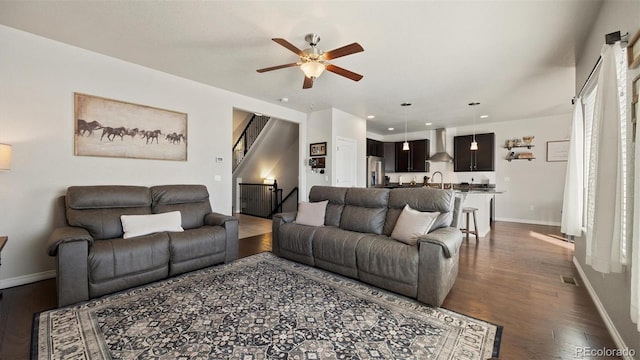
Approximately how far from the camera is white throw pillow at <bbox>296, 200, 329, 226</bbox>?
3562 mm

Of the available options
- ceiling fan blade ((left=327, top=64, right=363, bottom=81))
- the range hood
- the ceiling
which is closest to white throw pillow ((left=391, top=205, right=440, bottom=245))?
ceiling fan blade ((left=327, top=64, right=363, bottom=81))

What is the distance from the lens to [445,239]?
238 cm

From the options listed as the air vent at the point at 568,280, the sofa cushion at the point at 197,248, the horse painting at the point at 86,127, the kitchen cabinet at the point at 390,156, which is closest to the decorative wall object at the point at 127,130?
the horse painting at the point at 86,127

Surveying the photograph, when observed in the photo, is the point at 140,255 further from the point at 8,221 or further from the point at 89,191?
the point at 8,221

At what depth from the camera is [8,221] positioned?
2.75 m

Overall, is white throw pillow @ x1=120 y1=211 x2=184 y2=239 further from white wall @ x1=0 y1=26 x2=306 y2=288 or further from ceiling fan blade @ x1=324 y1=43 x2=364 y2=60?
ceiling fan blade @ x1=324 y1=43 x2=364 y2=60

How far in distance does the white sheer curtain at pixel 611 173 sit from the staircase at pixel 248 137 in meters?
6.58

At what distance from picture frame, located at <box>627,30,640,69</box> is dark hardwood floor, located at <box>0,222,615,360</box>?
183 centimetres

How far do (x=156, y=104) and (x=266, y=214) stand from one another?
4316 mm

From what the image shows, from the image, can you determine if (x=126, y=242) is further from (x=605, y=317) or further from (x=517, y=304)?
(x=605, y=317)

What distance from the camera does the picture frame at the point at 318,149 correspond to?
5703mm

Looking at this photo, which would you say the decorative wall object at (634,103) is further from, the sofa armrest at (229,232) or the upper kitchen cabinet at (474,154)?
the upper kitchen cabinet at (474,154)

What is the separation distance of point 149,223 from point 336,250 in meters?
2.16

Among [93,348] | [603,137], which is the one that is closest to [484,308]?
[603,137]
